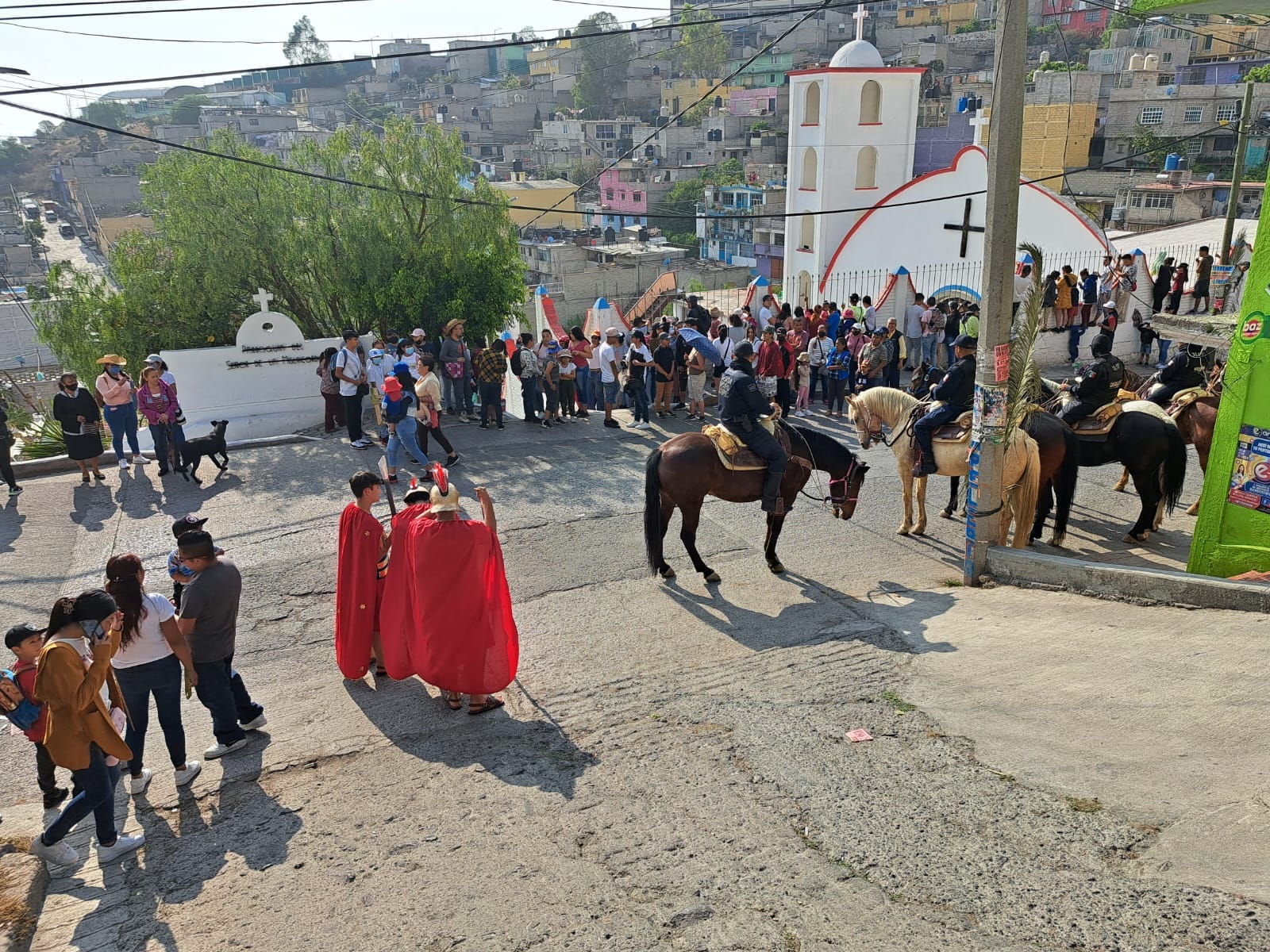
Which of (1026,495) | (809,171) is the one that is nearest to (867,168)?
(809,171)

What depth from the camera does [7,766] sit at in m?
6.04

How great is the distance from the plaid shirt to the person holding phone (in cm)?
947

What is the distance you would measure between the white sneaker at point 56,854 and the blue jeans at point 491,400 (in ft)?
33.0

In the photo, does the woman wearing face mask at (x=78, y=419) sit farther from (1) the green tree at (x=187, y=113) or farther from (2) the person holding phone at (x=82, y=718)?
(1) the green tree at (x=187, y=113)

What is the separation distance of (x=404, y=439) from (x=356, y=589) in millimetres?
5332

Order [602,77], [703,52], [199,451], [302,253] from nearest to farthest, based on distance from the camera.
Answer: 1. [199,451]
2. [302,253]
3. [703,52]
4. [602,77]

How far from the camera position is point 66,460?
12.8 m

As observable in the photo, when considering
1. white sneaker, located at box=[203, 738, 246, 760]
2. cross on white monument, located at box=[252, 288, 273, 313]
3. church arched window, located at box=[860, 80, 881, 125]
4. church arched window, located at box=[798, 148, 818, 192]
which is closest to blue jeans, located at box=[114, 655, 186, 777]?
white sneaker, located at box=[203, 738, 246, 760]

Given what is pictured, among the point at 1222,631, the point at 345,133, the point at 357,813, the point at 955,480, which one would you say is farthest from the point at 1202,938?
the point at 345,133

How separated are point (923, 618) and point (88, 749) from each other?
19.5 ft

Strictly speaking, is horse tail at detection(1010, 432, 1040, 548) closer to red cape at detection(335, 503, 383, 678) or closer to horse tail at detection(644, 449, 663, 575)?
horse tail at detection(644, 449, 663, 575)

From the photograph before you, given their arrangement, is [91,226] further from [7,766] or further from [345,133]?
[7,766]

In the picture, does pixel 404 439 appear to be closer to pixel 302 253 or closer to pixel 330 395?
pixel 330 395

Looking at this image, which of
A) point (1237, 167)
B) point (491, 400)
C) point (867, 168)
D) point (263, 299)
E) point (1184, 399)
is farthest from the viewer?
point (867, 168)
